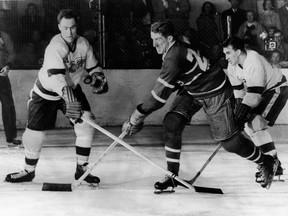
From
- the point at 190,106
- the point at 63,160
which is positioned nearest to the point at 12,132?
the point at 63,160

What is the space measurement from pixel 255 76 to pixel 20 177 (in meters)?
1.45

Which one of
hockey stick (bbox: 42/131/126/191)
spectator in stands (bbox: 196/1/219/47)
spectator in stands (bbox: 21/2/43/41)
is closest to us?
hockey stick (bbox: 42/131/126/191)

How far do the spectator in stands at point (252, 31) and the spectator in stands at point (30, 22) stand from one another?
1711mm

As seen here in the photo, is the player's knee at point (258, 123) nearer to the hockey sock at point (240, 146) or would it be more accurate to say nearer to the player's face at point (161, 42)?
the hockey sock at point (240, 146)

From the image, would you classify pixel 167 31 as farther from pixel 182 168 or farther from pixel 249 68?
pixel 182 168

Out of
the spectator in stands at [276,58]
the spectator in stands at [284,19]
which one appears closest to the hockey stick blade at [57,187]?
the spectator in stands at [276,58]

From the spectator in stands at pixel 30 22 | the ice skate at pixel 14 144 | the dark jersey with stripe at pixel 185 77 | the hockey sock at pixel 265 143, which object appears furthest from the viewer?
the spectator in stands at pixel 30 22

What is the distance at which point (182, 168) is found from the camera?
347 centimetres

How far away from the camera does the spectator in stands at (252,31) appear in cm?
470

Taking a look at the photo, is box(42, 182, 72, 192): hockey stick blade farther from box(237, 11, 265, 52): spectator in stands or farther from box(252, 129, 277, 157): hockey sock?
box(237, 11, 265, 52): spectator in stands

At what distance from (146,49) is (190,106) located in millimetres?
1882

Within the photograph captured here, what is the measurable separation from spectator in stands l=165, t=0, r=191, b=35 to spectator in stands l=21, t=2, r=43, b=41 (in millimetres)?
1110

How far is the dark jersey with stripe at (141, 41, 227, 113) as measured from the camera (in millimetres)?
2742

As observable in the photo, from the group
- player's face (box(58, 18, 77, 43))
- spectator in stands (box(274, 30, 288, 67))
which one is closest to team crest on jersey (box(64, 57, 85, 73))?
player's face (box(58, 18, 77, 43))
